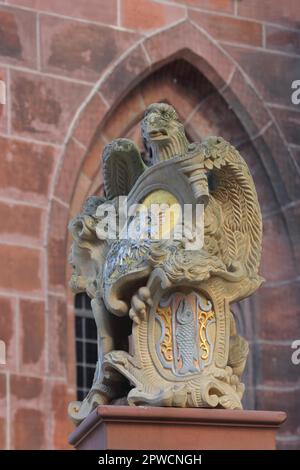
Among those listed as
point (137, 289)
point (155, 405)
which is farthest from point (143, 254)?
point (155, 405)

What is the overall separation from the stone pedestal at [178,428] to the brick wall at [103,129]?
5480 mm

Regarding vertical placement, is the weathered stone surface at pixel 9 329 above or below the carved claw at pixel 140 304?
above

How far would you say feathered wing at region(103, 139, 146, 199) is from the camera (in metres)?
7.75

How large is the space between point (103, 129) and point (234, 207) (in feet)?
21.0

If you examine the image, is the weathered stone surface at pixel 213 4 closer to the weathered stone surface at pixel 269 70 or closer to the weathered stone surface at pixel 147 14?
the weathered stone surface at pixel 147 14

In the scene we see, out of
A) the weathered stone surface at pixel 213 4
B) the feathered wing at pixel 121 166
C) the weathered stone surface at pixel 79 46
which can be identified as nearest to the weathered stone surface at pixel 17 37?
the weathered stone surface at pixel 79 46

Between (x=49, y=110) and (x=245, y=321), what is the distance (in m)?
2.50

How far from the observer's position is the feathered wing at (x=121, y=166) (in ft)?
25.4

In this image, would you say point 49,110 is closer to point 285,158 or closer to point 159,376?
A: point 285,158

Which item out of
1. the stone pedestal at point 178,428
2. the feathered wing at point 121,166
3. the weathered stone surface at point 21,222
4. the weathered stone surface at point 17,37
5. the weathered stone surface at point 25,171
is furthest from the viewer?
the weathered stone surface at point 17,37

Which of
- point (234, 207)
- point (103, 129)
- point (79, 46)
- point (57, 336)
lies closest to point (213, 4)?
point (79, 46)

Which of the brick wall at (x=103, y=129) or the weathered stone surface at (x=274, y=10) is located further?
the weathered stone surface at (x=274, y=10)

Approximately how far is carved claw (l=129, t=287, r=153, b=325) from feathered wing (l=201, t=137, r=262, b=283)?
42cm

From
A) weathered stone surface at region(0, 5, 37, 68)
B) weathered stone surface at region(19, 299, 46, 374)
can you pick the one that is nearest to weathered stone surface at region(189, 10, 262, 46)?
weathered stone surface at region(0, 5, 37, 68)
